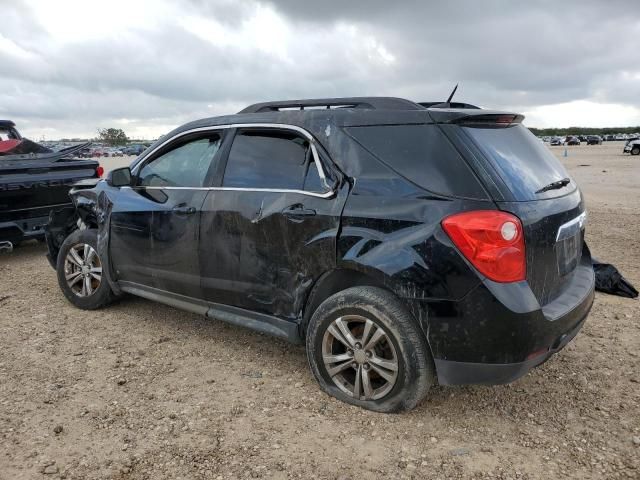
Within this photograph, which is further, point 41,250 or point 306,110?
point 41,250

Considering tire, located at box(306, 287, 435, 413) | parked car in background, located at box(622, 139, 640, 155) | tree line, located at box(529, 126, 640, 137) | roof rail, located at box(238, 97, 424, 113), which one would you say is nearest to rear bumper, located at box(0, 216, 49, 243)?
roof rail, located at box(238, 97, 424, 113)

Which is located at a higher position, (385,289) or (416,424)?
(385,289)

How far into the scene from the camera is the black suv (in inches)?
102

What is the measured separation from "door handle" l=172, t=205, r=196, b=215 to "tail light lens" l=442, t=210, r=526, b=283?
1958mm

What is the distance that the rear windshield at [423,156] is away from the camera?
2.66 meters

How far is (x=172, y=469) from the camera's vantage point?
8.39ft

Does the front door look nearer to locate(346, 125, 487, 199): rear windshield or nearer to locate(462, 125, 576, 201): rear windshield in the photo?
locate(346, 125, 487, 199): rear windshield

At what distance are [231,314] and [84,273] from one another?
1989 mm

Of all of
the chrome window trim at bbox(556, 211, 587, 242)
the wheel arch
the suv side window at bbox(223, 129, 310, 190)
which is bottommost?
the wheel arch

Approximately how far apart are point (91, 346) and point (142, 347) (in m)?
0.41

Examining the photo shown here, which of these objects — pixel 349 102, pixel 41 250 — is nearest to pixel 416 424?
pixel 349 102

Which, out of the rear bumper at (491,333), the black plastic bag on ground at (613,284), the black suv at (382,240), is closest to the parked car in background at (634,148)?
the black plastic bag on ground at (613,284)

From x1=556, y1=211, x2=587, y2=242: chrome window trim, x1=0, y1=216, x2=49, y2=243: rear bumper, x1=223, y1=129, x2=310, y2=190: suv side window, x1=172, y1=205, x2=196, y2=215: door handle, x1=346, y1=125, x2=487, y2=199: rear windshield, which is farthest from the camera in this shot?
x1=0, y1=216, x2=49, y2=243: rear bumper

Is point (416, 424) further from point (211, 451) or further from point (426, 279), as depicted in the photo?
point (211, 451)
